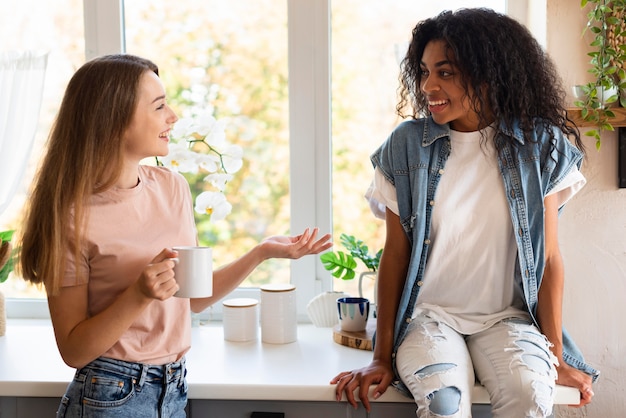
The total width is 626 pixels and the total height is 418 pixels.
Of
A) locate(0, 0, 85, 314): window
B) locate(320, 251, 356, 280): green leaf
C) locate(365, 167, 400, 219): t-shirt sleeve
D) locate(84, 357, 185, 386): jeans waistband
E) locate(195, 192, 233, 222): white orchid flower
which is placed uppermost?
locate(0, 0, 85, 314): window

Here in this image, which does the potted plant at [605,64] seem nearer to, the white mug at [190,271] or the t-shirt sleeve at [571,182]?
the t-shirt sleeve at [571,182]

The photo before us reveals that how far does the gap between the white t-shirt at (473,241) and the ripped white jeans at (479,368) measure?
0.16 ft

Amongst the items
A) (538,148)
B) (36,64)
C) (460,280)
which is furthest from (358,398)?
(36,64)

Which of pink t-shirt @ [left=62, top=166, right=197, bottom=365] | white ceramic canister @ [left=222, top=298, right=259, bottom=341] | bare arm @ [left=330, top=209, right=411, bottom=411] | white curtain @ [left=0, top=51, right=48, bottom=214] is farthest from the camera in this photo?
white curtain @ [left=0, top=51, right=48, bottom=214]

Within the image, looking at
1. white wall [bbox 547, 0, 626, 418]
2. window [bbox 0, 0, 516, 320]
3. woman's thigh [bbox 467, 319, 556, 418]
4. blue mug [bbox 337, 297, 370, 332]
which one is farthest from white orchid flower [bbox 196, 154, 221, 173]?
white wall [bbox 547, 0, 626, 418]

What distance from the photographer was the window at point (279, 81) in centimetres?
215

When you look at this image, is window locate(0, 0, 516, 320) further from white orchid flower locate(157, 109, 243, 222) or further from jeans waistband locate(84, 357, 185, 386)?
jeans waistband locate(84, 357, 185, 386)

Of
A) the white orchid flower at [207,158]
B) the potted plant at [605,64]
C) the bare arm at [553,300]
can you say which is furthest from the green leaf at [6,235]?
the potted plant at [605,64]

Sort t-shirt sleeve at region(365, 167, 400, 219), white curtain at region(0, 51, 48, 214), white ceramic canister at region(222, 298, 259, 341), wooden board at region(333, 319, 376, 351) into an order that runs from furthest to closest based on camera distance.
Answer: white curtain at region(0, 51, 48, 214) < white ceramic canister at region(222, 298, 259, 341) < wooden board at region(333, 319, 376, 351) < t-shirt sleeve at region(365, 167, 400, 219)

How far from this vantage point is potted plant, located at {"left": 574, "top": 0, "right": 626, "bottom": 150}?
5.77ft

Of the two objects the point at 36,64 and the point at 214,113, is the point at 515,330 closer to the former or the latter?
the point at 214,113

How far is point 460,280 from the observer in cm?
167

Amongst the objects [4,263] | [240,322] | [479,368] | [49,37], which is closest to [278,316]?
[240,322]

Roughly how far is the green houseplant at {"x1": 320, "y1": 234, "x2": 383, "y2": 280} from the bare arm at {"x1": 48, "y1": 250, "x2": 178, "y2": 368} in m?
0.77
